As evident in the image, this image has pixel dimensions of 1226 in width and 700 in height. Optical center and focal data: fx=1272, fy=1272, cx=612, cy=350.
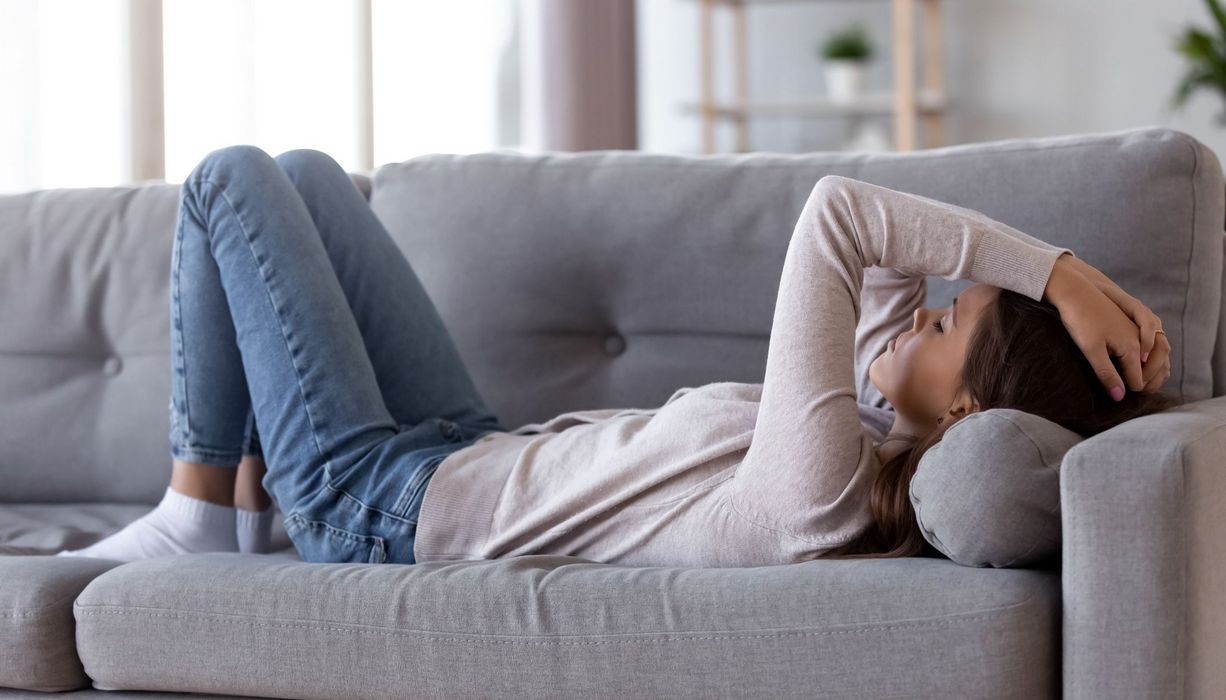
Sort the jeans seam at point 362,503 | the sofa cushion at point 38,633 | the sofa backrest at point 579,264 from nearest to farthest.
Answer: the sofa cushion at point 38,633
the jeans seam at point 362,503
the sofa backrest at point 579,264

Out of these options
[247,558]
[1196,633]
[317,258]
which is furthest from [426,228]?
[1196,633]

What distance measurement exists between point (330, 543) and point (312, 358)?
215mm

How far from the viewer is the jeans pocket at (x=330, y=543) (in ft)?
4.62

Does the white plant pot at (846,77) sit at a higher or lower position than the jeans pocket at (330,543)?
higher

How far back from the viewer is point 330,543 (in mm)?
1436

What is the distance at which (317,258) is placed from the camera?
155 cm

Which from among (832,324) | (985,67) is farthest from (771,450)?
(985,67)

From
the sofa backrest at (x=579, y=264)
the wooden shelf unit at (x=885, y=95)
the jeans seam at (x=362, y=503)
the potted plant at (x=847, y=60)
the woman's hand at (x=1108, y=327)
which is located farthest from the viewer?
the potted plant at (x=847, y=60)

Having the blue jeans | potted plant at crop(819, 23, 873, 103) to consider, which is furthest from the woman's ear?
potted plant at crop(819, 23, 873, 103)

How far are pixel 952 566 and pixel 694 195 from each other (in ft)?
2.59

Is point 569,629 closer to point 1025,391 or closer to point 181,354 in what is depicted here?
point 1025,391

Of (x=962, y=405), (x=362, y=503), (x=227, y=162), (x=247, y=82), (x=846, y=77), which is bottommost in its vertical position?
(x=362, y=503)

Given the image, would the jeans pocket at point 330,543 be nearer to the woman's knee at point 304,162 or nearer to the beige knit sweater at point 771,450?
the beige knit sweater at point 771,450

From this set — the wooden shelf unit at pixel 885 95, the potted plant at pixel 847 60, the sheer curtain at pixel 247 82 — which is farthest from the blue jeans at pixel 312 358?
the potted plant at pixel 847 60
